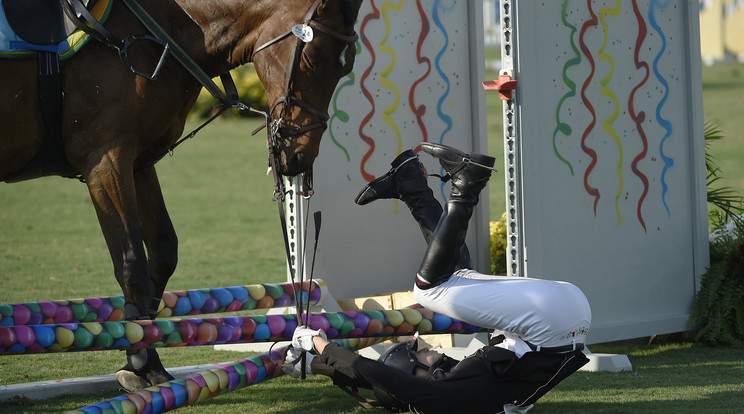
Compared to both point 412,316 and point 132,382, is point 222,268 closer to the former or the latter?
point 132,382

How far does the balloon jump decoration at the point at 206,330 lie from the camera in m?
3.64

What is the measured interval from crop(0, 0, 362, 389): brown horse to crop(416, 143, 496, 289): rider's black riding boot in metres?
0.62

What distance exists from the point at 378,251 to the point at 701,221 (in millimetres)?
2087

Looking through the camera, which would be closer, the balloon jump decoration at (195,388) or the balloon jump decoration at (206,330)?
the balloon jump decoration at (206,330)

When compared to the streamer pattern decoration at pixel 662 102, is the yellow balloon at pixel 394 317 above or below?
below

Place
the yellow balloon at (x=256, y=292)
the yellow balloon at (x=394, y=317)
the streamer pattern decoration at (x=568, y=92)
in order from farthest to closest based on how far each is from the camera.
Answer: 1. the streamer pattern decoration at (x=568, y=92)
2. the yellow balloon at (x=256, y=292)
3. the yellow balloon at (x=394, y=317)

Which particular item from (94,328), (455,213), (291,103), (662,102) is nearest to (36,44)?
(291,103)

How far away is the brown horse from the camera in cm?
405

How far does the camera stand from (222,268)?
9266mm

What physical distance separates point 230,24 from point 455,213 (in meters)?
1.30

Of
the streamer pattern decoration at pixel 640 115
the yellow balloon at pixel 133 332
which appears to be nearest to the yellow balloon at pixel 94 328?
the yellow balloon at pixel 133 332

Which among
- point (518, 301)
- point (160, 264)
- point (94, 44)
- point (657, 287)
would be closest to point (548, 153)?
point (657, 287)

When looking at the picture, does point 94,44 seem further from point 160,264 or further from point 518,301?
point 518,301

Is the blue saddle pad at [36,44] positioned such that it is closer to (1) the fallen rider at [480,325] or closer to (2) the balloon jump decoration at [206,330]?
(2) the balloon jump decoration at [206,330]
